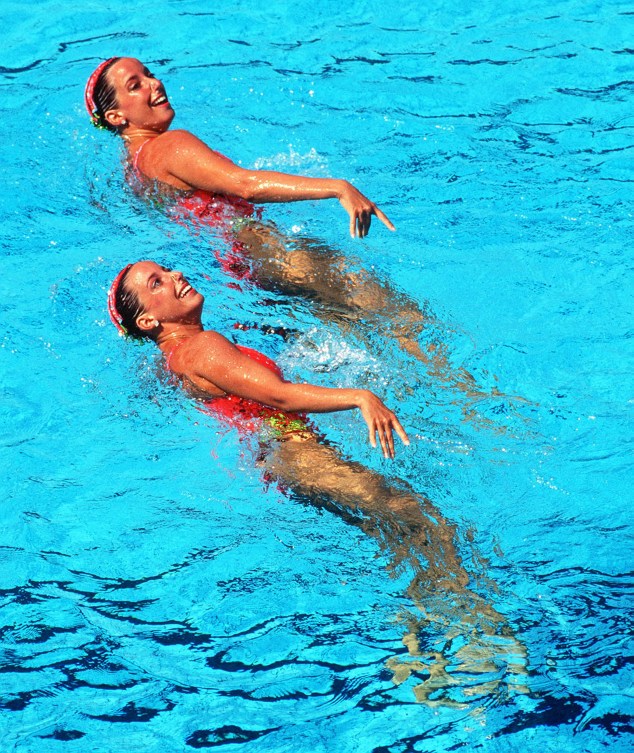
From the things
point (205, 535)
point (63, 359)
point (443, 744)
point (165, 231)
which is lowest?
point (443, 744)

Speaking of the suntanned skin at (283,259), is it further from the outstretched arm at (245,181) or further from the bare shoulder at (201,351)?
the bare shoulder at (201,351)

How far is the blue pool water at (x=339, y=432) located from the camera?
166 inches

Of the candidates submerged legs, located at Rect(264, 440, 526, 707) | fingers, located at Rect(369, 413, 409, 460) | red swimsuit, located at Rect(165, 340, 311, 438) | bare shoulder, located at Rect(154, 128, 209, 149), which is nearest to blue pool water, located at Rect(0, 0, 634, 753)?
submerged legs, located at Rect(264, 440, 526, 707)

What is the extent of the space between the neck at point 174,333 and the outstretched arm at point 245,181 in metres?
0.78

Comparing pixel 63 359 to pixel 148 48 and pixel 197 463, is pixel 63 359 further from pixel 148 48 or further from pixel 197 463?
pixel 148 48

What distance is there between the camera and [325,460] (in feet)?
15.4

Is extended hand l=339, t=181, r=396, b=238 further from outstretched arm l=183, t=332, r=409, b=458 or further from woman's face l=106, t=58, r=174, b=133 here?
woman's face l=106, t=58, r=174, b=133

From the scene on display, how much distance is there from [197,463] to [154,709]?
4.76 feet

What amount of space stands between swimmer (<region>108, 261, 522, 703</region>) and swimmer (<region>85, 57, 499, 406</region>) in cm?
85

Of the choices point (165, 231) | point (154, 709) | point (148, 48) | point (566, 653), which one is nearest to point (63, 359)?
point (165, 231)

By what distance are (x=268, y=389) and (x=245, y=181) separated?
1369mm

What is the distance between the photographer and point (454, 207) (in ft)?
22.7

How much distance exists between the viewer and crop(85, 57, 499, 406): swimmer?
5496mm

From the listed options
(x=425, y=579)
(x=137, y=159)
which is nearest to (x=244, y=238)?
(x=137, y=159)
